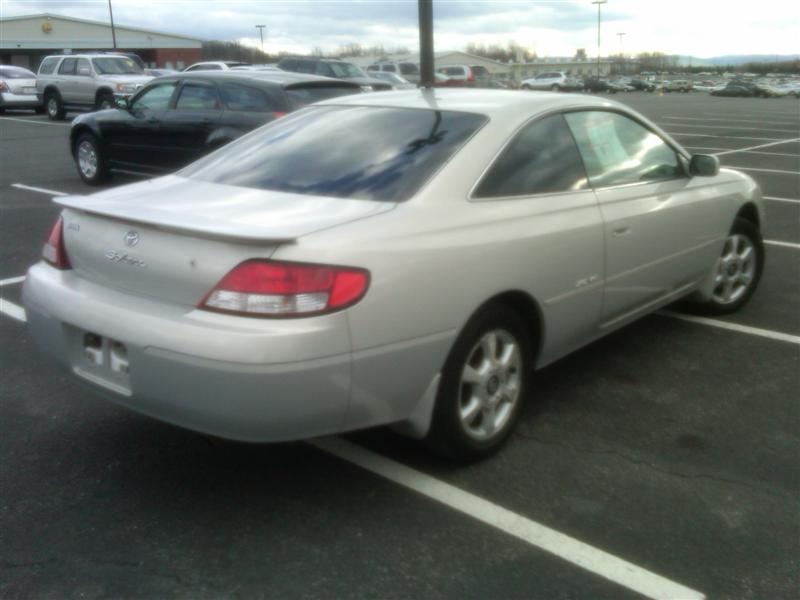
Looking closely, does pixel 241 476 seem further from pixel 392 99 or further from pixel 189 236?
pixel 392 99

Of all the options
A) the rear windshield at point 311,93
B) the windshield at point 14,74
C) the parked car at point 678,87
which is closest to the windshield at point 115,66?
the windshield at point 14,74

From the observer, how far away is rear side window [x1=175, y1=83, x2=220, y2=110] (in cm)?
1031

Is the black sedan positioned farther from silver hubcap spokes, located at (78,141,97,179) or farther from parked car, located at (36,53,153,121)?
parked car, located at (36,53,153,121)

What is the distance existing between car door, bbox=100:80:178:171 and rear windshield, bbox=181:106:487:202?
658cm

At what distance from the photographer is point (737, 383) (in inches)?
188

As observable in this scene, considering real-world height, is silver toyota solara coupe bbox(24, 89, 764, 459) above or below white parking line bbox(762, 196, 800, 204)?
above

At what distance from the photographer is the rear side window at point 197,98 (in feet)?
33.8

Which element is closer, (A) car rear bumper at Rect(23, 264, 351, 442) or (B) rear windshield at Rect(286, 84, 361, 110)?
(A) car rear bumper at Rect(23, 264, 351, 442)

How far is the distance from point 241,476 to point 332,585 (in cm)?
88

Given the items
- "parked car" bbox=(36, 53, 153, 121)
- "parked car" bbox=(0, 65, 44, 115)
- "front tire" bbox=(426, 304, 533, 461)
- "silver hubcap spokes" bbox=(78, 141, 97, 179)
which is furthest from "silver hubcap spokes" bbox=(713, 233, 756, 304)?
"parked car" bbox=(0, 65, 44, 115)

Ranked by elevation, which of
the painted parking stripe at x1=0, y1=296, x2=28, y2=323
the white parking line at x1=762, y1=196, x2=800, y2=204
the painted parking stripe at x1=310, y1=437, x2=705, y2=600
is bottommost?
the white parking line at x1=762, y1=196, x2=800, y2=204

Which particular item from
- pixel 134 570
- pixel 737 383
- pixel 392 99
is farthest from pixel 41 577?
pixel 737 383

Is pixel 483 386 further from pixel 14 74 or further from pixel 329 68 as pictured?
pixel 14 74

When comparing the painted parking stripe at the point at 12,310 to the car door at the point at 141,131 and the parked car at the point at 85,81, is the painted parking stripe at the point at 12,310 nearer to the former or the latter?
the car door at the point at 141,131
